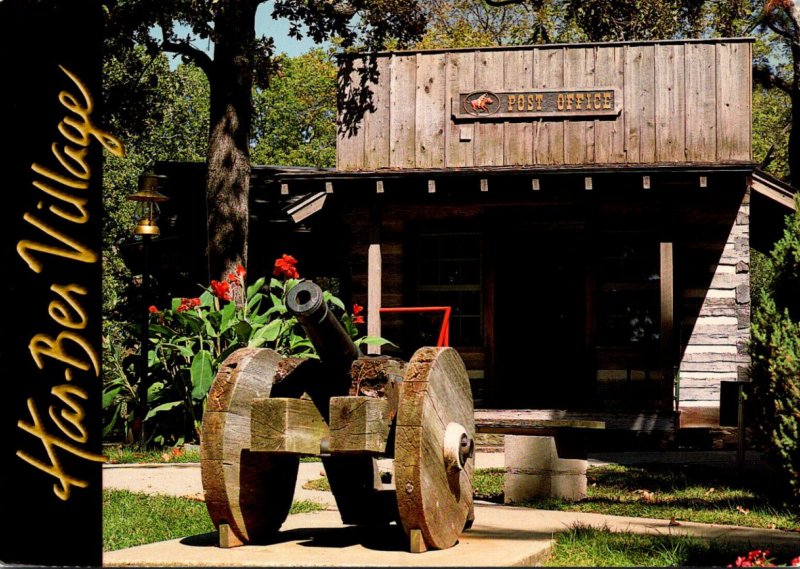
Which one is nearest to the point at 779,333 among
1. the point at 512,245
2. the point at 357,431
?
the point at 357,431

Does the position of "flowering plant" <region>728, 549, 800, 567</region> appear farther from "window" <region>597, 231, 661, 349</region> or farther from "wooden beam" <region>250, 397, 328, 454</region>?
"window" <region>597, 231, 661, 349</region>

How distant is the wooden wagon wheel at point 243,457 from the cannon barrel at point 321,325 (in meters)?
0.23

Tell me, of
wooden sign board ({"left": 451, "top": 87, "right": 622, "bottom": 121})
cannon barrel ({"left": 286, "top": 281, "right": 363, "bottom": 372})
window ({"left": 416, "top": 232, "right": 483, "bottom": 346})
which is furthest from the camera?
window ({"left": 416, "top": 232, "right": 483, "bottom": 346})

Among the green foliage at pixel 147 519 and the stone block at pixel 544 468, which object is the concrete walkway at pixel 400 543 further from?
the green foliage at pixel 147 519

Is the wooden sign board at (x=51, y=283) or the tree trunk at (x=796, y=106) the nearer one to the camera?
the wooden sign board at (x=51, y=283)

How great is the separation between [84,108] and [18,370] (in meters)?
1.12

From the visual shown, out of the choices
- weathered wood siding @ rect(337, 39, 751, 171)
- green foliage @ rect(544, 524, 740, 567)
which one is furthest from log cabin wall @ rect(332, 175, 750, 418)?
green foliage @ rect(544, 524, 740, 567)

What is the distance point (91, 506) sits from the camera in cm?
470

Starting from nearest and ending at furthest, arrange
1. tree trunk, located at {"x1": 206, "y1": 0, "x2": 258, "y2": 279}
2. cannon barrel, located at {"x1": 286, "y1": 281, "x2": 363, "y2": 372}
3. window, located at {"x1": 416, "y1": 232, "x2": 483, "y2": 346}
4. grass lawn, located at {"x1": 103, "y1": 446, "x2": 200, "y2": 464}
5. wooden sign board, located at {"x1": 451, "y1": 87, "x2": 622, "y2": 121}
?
cannon barrel, located at {"x1": 286, "y1": 281, "x2": 363, "y2": 372}, grass lawn, located at {"x1": 103, "y1": 446, "x2": 200, "y2": 464}, wooden sign board, located at {"x1": 451, "y1": 87, "x2": 622, "y2": 121}, tree trunk, located at {"x1": 206, "y1": 0, "x2": 258, "y2": 279}, window, located at {"x1": 416, "y1": 232, "x2": 483, "y2": 346}

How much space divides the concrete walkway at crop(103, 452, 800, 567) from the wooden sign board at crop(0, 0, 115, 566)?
0.91m

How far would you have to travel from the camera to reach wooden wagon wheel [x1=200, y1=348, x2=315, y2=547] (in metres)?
5.64

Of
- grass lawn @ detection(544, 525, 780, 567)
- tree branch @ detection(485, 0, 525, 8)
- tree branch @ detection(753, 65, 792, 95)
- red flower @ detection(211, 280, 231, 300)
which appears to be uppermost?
tree branch @ detection(485, 0, 525, 8)

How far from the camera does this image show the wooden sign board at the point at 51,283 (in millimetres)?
4559

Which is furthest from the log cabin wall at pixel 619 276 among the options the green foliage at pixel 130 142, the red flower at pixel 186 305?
the green foliage at pixel 130 142
